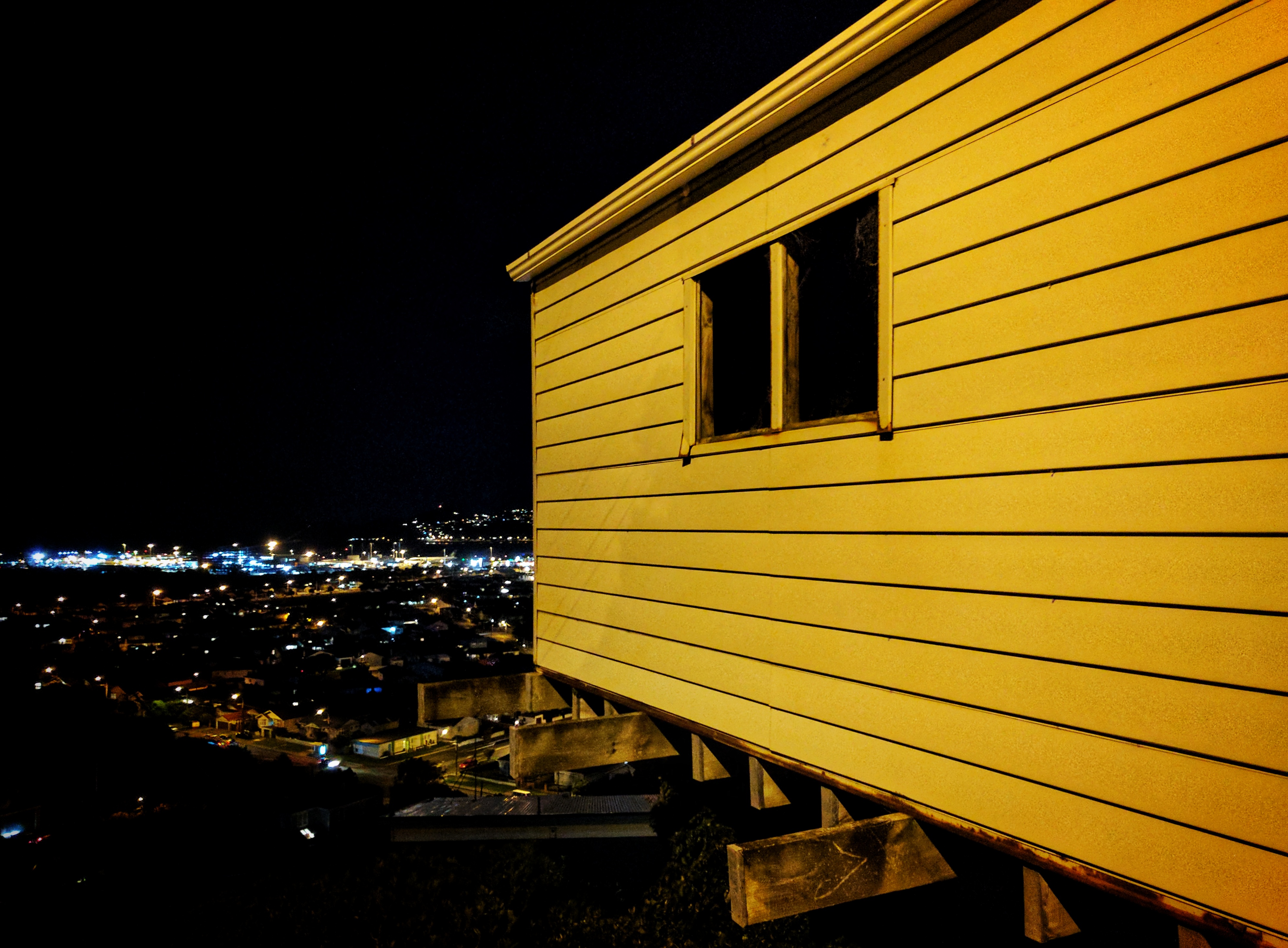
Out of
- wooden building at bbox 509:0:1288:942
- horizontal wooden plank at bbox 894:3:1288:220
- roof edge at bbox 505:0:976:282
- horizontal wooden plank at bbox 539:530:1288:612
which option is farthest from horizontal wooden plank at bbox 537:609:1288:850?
roof edge at bbox 505:0:976:282

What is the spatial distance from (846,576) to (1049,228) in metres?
1.63

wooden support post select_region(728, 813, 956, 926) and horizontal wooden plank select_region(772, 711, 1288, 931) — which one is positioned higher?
horizontal wooden plank select_region(772, 711, 1288, 931)

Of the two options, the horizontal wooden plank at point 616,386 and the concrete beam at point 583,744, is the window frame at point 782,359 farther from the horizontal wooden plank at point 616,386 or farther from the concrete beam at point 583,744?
the concrete beam at point 583,744

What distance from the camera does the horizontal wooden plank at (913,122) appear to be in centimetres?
248

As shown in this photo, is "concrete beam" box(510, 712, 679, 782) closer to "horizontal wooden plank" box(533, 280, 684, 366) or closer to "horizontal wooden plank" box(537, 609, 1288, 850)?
"horizontal wooden plank" box(537, 609, 1288, 850)

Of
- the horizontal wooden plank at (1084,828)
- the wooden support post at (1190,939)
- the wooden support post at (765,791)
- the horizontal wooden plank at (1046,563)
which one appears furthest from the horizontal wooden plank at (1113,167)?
the wooden support post at (765,791)

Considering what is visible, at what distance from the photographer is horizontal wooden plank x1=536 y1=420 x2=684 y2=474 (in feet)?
14.7

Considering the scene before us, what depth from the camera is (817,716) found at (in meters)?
3.41

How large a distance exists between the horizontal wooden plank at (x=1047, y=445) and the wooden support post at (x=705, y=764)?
1601mm

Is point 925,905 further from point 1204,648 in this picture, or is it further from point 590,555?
point 1204,648

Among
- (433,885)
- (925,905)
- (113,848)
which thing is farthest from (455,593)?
(925,905)

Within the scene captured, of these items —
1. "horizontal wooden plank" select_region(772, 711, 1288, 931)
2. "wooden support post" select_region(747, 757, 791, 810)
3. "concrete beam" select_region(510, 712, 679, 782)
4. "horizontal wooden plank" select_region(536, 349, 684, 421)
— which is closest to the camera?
"horizontal wooden plank" select_region(772, 711, 1288, 931)

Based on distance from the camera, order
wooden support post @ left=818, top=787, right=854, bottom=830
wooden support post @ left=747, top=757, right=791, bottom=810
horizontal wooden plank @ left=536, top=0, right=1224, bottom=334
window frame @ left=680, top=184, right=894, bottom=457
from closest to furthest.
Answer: horizontal wooden plank @ left=536, top=0, right=1224, bottom=334, window frame @ left=680, top=184, right=894, bottom=457, wooden support post @ left=818, top=787, right=854, bottom=830, wooden support post @ left=747, top=757, right=791, bottom=810

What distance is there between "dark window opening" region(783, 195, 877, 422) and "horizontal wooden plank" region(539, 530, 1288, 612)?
2.29ft
